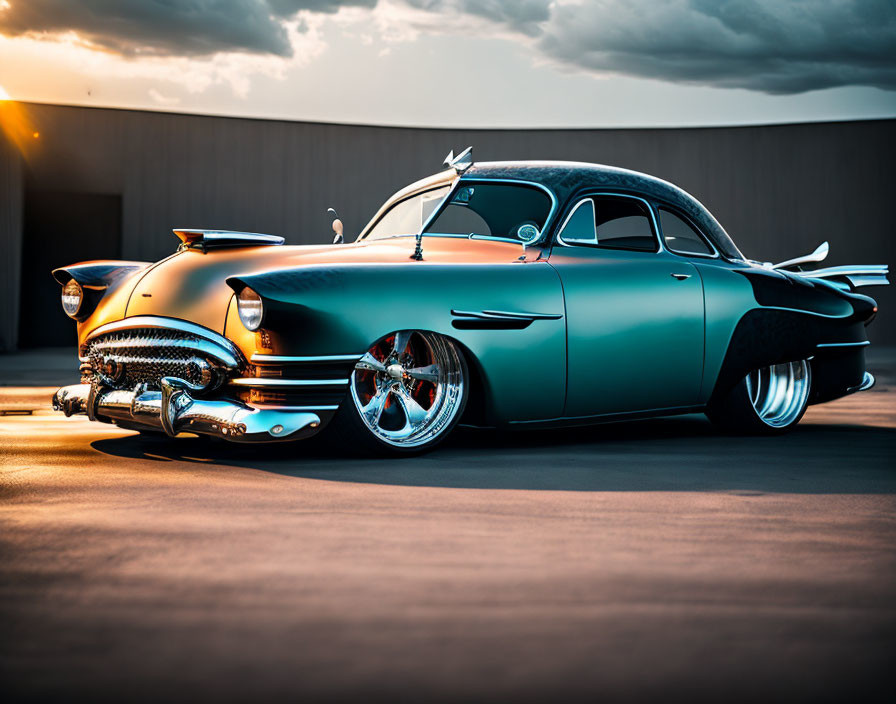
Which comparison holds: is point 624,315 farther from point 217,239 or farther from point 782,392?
point 217,239

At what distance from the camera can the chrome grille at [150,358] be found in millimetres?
4680

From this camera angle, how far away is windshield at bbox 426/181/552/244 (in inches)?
224

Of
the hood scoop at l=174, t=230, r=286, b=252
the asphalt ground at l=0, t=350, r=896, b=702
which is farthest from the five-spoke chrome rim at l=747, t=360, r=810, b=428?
the hood scoop at l=174, t=230, r=286, b=252

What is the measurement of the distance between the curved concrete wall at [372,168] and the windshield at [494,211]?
1592cm

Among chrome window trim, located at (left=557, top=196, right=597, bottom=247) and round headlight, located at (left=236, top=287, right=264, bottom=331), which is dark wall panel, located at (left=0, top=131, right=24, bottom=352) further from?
round headlight, located at (left=236, top=287, right=264, bottom=331)

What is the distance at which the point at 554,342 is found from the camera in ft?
16.8

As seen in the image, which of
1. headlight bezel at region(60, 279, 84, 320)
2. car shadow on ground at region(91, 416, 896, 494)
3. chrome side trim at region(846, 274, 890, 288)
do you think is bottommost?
car shadow on ground at region(91, 416, 896, 494)

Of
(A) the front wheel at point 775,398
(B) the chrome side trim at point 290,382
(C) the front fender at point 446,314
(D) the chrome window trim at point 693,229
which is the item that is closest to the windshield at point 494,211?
(C) the front fender at point 446,314

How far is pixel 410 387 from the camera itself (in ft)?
16.4

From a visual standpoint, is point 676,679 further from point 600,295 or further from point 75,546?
point 600,295

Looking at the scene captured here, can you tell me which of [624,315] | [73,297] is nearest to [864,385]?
[624,315]

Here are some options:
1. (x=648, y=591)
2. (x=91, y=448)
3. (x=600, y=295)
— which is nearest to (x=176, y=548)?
(x=648, y=591)

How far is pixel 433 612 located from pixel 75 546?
47.1 inches

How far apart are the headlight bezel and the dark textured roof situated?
85.3 inches
